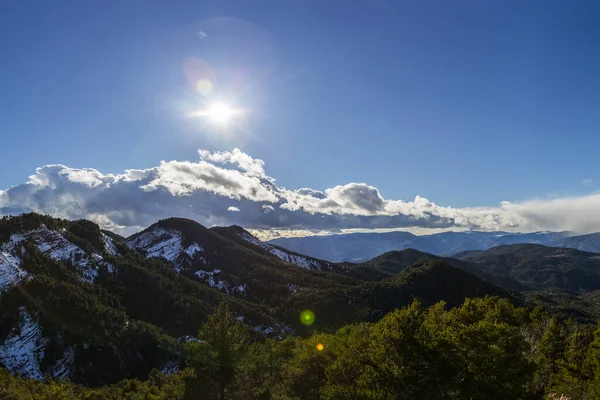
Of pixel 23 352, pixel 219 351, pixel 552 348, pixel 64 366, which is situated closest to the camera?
pixel 219 351

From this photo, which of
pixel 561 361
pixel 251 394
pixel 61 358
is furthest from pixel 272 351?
pixel 61 358

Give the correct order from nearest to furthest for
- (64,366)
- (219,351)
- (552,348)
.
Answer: (219,351), (552,348), (64,366)

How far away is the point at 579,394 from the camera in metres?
57.0

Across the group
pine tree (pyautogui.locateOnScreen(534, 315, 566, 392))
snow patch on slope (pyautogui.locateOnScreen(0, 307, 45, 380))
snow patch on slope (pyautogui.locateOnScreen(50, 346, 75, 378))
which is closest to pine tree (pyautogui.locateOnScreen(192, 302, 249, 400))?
pine tree (pyautogui.locateOnScreen(534, 315, 566, 392))

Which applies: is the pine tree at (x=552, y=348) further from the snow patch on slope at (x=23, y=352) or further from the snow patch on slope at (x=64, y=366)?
the snow patch on slope at (x=23, y=352)

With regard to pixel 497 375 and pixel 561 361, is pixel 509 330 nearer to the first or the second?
pixel 497 375

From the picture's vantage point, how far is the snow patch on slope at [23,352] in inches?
7160

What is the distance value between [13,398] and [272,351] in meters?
65.4

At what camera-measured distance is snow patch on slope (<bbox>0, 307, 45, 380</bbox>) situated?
18188 centimetres

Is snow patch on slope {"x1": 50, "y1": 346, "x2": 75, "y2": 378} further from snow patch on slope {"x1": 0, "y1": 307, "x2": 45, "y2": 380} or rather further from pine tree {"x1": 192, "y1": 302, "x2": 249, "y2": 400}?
pine tree {"x1": 192, "y1": 302, "x2": 249, "y2": 400}

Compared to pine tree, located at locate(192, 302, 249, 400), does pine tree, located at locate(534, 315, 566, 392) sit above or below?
below

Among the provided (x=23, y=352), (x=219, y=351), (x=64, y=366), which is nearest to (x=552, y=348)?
(x=219, y=351)

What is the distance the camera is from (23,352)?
189 metres

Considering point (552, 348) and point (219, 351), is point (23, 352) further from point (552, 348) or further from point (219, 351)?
point (552, 348)
